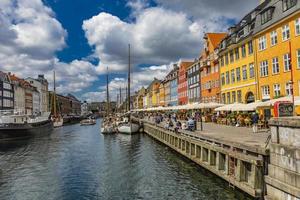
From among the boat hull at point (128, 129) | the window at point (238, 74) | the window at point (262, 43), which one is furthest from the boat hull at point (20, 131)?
the window at point (262, 43)

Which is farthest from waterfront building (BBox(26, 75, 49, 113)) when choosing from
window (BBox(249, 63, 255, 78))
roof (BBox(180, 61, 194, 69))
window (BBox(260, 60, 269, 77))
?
window (BBox(260, 60, 269, 77))

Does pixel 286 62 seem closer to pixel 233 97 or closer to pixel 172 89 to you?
pixel 233 97

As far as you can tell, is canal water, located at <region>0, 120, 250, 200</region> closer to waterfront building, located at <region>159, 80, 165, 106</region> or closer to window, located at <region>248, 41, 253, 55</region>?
window, located at <region>248, 41, 253, 55</region>

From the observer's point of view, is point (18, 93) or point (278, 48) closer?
point (278, 48)

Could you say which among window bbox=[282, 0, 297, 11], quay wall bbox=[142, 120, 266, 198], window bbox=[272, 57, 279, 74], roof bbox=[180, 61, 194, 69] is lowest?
quay wall bbox=[142, 120, 266, 198]

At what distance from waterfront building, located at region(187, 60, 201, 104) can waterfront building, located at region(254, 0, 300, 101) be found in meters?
31.9

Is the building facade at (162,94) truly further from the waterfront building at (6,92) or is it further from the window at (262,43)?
the window at (262,43)

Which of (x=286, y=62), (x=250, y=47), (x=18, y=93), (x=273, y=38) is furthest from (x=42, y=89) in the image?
(x=286, y=62)

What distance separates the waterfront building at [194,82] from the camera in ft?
240

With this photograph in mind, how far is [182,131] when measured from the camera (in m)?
32.3

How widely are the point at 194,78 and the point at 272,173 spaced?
2501 inches

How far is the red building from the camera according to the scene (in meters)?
86.7

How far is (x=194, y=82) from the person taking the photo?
76438mm

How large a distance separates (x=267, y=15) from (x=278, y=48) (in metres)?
4.38
